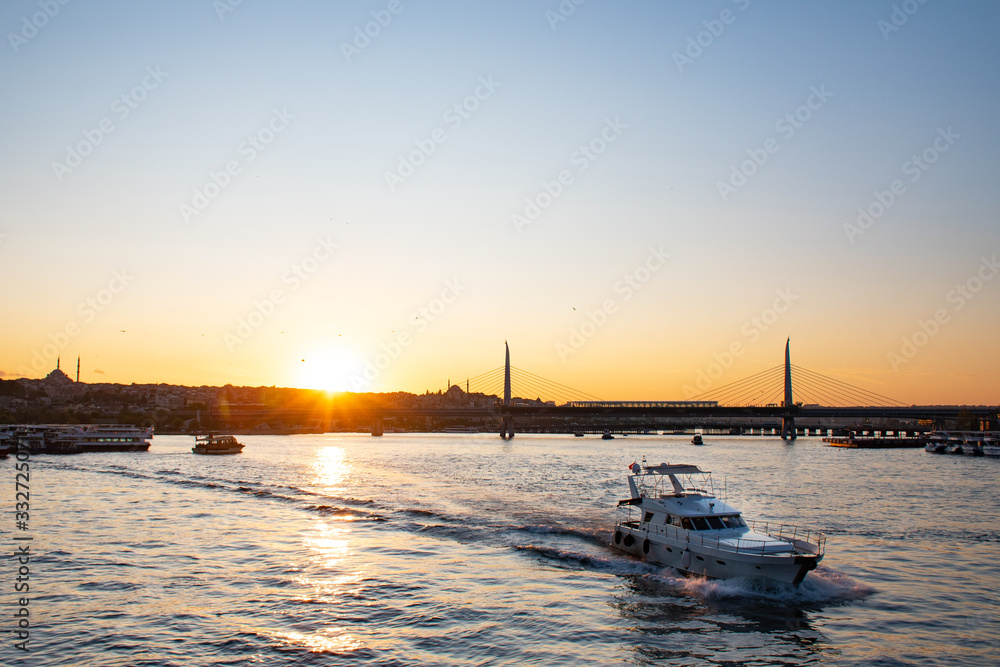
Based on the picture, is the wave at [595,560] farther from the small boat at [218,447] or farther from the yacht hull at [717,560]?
the small boat at [218,447]

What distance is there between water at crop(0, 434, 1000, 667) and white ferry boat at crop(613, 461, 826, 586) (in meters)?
0.85

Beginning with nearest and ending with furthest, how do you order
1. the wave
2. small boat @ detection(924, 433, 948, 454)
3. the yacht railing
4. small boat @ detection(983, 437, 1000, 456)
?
1. the yacht railing
2. the wave
3. small boat @ detection(983, 437, 1000, 456)
4. small boat @ detection(924, 433, 948, 454)

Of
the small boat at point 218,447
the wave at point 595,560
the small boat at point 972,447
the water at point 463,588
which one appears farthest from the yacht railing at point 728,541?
the small boat at point 972,447

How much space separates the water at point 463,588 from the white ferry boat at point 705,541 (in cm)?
85

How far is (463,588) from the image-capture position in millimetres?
32344

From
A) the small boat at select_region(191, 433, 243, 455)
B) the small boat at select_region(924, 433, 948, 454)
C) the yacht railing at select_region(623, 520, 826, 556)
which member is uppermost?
the yacht railing at select_region(623, 520, 826, 556)

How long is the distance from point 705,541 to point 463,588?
1104cm

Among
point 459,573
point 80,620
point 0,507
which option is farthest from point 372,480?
point 80,620

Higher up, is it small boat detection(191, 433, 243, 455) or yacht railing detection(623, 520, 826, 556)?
yacht railing detection(623, 520, 826, 556)

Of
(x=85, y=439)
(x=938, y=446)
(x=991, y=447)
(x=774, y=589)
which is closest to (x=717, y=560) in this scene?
(x=774, y=589)

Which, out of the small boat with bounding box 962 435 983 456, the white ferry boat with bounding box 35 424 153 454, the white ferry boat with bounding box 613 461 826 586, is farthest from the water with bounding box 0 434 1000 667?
the small boat with bounding box 962 435 983 456

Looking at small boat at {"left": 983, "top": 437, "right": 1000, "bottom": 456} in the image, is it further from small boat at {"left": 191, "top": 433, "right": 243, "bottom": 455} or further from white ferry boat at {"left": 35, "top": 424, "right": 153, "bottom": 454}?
white ferry boat at {"left": 35, "top": 424, "right": 153, "bottom": 454}

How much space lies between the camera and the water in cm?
2453

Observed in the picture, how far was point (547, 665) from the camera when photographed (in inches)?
919
